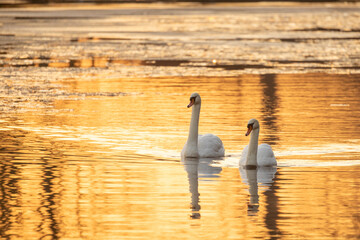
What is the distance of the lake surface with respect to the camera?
10398 mm

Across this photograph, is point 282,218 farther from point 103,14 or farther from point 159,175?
point 103,14

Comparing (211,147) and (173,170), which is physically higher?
(211,147)

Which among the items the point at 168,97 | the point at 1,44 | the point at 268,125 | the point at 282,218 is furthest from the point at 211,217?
the point at 1,44

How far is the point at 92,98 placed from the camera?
22.9 m

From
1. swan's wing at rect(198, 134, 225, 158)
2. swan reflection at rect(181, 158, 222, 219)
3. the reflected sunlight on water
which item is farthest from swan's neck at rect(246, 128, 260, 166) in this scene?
swan's wing at rect(198, 134, 225, 158)

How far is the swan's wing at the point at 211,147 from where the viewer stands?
1518 centimetres

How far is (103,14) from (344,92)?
145 feet

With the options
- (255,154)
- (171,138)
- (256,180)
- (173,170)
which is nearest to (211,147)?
(255,154)

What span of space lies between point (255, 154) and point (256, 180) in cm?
104

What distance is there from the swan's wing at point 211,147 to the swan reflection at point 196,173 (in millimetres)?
95

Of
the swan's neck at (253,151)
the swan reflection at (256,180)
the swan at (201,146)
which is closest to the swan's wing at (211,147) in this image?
the swan at (201,146)

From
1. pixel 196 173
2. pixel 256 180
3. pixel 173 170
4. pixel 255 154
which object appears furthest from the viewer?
pixel 255 154

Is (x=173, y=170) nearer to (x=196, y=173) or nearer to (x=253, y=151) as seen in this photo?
(x=196, y=173)

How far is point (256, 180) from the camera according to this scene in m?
13.1
